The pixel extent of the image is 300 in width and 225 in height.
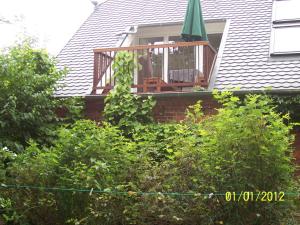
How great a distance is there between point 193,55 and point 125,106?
1.97m

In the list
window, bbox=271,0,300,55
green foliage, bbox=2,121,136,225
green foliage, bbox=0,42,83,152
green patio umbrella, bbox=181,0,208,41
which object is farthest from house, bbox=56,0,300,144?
green foliage, bbox=2,121,136,225

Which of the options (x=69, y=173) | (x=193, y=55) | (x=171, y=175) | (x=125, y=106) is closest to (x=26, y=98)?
(x=125, y=106)

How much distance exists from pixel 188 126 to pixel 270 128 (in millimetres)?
1582

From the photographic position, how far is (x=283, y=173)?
4.95 meters

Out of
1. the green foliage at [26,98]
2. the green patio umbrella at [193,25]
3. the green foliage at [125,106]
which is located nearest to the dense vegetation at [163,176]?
the green foliage at [26,98]

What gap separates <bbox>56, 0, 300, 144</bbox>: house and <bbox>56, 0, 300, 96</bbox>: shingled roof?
2 cm

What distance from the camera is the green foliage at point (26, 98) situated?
7.90 m

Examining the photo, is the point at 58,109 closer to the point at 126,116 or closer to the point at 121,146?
the point at 126,116

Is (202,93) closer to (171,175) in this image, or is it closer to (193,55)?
(193,55)

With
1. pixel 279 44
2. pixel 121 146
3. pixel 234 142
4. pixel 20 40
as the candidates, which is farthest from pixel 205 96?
pixel 20 40

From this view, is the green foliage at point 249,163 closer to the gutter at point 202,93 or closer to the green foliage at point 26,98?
the gutter at point 202,93

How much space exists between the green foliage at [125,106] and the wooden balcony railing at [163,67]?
0.31 m

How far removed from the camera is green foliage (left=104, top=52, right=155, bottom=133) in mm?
8328

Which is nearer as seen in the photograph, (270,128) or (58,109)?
(270,128)
